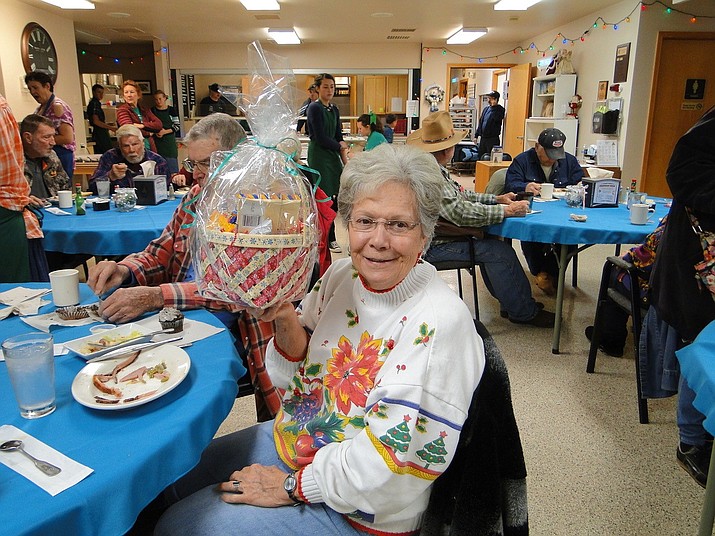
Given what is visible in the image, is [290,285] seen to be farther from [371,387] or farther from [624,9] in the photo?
[624,9]

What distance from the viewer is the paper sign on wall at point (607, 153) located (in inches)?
262

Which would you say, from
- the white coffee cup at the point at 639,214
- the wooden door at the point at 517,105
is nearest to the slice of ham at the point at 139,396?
the white coffee cup at the point at 639,214

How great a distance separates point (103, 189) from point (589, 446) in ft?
10.9

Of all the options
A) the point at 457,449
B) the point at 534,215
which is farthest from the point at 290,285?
the point at 534,215

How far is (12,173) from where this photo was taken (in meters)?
2.60

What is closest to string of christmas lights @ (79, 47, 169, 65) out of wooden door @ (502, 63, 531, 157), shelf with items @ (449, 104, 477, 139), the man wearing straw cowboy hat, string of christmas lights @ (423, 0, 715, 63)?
string of christmas lights @ (423, 0, 715, 63)

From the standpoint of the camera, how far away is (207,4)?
697 cm

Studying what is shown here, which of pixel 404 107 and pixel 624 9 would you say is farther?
pixel 404 107

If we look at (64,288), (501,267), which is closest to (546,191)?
(501,267)

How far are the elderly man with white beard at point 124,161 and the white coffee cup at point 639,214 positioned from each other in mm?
3147

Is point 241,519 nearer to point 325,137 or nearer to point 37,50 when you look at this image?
point 325,137

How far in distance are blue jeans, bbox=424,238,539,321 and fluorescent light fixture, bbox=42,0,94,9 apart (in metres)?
6.29

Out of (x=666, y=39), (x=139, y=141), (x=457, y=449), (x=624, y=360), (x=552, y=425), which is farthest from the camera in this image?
(x=666, y=39)

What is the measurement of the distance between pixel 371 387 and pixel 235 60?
10.8 metres
